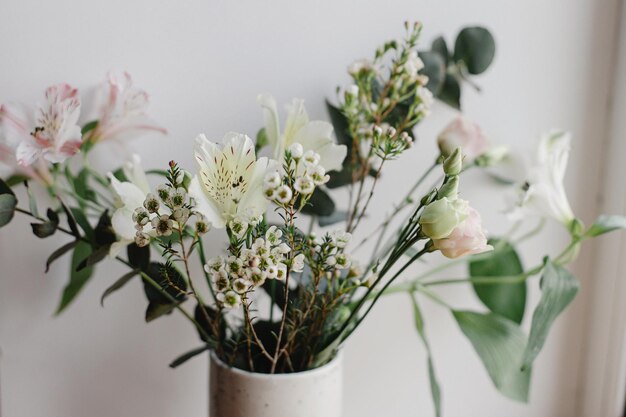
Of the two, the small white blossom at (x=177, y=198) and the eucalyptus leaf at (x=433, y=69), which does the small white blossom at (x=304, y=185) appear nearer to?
the small white blossom at (x=177, y=198)

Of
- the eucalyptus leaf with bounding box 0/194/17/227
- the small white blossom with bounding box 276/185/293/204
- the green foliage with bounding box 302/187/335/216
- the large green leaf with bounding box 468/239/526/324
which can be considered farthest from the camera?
the large green leaf with bounding box 468/239/526/324

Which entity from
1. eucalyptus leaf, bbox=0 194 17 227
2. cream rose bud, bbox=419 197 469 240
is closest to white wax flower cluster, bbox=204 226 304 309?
cream rose bud, bbox=419 197 469 240

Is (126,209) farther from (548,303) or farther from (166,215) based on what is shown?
(548,303)

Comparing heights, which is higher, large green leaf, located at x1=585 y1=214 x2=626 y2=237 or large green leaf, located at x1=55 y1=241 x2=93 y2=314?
large green leaf, located at x1=585 y1=214 x2=626 y2=237

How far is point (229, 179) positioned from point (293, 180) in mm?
55

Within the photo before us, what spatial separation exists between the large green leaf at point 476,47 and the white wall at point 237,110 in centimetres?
4

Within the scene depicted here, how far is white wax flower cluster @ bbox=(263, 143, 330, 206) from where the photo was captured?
542 mm

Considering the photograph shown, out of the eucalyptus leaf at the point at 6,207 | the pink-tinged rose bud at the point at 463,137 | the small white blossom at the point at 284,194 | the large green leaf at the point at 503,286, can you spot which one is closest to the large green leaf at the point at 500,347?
the large green leaf at the point at 503,286

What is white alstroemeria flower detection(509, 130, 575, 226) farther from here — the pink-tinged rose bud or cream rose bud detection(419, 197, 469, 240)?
cream rose bud detection(419, 197, 469, 240)

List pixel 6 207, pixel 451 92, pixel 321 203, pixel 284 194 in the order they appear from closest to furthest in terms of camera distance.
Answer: pixel 284 194
pixel 6 207
pixel 321 203
pixel 451 92

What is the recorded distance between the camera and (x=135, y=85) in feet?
2.62

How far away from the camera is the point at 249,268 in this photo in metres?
0.55

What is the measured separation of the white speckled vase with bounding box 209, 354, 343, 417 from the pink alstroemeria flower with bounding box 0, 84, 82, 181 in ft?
0.83

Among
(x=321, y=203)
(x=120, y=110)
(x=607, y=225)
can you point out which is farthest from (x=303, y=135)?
(x=607, y=225)
